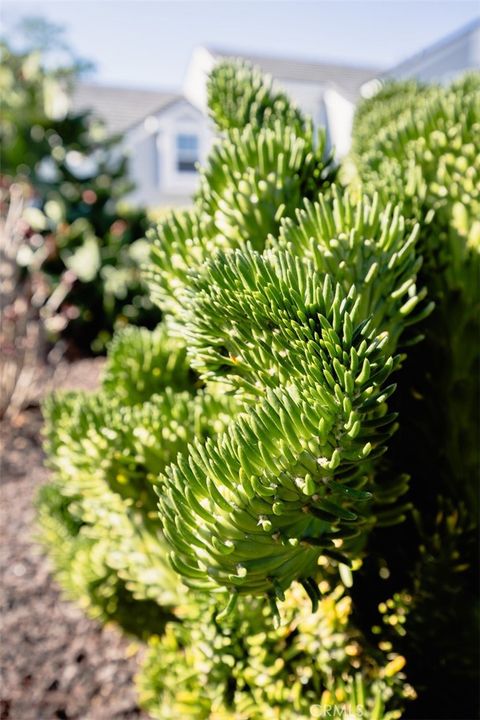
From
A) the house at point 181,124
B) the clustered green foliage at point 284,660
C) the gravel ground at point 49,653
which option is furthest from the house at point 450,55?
the clustered green foliage at point 284,660

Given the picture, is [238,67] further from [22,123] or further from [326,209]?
[22,123]

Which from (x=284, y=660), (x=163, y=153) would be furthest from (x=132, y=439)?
(x=163, y=153)

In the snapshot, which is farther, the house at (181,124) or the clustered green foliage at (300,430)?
the house at (181,124)

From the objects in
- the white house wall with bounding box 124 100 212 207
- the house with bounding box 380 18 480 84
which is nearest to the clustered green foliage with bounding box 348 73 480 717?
the house with bounding box 380 18 480 84

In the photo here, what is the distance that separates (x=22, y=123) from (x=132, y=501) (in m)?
6.25

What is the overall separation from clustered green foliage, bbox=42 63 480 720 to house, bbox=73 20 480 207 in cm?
1895

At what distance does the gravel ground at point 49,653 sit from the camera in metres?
2.06

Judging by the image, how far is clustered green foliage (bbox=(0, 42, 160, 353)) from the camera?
21.1ft

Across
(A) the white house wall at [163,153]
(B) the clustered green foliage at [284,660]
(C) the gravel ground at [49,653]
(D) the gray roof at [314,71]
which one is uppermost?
(D) the gray roof at [314,71]

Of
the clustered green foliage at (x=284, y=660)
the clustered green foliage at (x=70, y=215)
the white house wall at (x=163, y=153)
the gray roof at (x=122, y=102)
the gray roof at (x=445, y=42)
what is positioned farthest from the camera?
the gray roof at (x=122, y=102)

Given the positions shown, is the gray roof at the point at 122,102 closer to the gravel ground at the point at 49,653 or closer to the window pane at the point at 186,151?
the window pane at the point at 186,151

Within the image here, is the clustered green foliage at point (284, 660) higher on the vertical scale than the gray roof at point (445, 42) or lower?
lower

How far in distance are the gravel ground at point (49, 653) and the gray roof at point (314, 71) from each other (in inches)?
767

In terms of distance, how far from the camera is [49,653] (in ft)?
7.67
